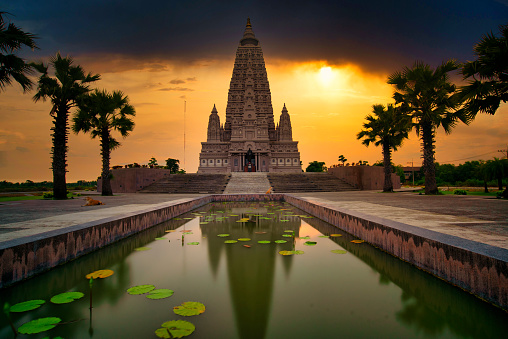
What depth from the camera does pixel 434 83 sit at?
1847cm

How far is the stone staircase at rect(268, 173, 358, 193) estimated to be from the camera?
90.0 feet

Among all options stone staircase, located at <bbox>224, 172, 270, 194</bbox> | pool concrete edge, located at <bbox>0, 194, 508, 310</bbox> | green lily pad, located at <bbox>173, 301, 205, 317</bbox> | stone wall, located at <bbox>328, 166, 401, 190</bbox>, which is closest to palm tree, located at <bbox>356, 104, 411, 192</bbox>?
stone wall, located at <bbox>328, 166, 401, 190</bbox>

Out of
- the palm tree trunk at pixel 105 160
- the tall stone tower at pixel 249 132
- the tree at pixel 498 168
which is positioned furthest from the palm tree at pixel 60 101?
the tall stone tower at pixel 249 132

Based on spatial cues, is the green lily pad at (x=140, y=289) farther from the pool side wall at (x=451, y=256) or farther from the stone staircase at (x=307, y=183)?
the stone staircase at (x=307, y=183)

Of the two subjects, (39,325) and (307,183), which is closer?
(39,325)

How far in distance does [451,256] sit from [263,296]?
250cm

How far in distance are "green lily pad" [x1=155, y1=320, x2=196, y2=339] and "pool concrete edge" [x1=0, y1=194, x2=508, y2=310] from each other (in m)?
2.52

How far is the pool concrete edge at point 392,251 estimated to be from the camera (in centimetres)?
326

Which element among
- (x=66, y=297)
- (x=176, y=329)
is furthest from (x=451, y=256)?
(x=66, y=297)

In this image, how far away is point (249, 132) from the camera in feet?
177

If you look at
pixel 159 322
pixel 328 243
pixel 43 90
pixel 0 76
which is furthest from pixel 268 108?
pixel 159 322

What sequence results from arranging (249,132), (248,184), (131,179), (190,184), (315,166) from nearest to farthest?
1. (248,184)
2. (190,184)
3. (131,179)
4. (249,132)
5. (315,166)

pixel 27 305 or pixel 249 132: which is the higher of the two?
pixel 249 132

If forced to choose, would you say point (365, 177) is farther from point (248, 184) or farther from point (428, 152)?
point (248, 184)
